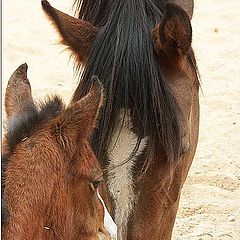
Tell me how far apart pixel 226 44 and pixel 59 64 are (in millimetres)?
1783

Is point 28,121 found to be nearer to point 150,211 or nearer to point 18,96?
point 18,96

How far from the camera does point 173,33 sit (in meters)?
2.62

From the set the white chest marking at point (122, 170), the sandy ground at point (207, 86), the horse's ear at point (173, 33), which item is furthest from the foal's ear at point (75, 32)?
the sandy ground at point (207, 86)

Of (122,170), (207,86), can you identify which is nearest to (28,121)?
(122,170)

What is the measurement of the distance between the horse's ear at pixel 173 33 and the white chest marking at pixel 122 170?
1.04ft

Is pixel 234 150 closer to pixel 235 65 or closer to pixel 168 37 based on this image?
pixel 235 65

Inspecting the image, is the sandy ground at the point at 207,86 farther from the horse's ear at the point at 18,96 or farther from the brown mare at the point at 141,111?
the horse's ear at the point at 18,96

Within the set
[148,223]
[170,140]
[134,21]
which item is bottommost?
[148,223]

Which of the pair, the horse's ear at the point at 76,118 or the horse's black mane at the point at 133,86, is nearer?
the horse's ear at the point at 76,118

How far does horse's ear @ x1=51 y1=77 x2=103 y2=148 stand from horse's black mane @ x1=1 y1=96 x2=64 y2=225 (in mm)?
75

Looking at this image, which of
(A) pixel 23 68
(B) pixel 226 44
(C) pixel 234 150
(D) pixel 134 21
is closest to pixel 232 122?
(C) pixel 234 150

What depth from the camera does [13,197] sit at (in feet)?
6.21

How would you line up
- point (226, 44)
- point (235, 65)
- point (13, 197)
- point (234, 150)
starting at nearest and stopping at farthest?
point (13, 197) → point (234, 150) → point (235, 65) → point (226, 44)

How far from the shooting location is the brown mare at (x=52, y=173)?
1907 millimetres
